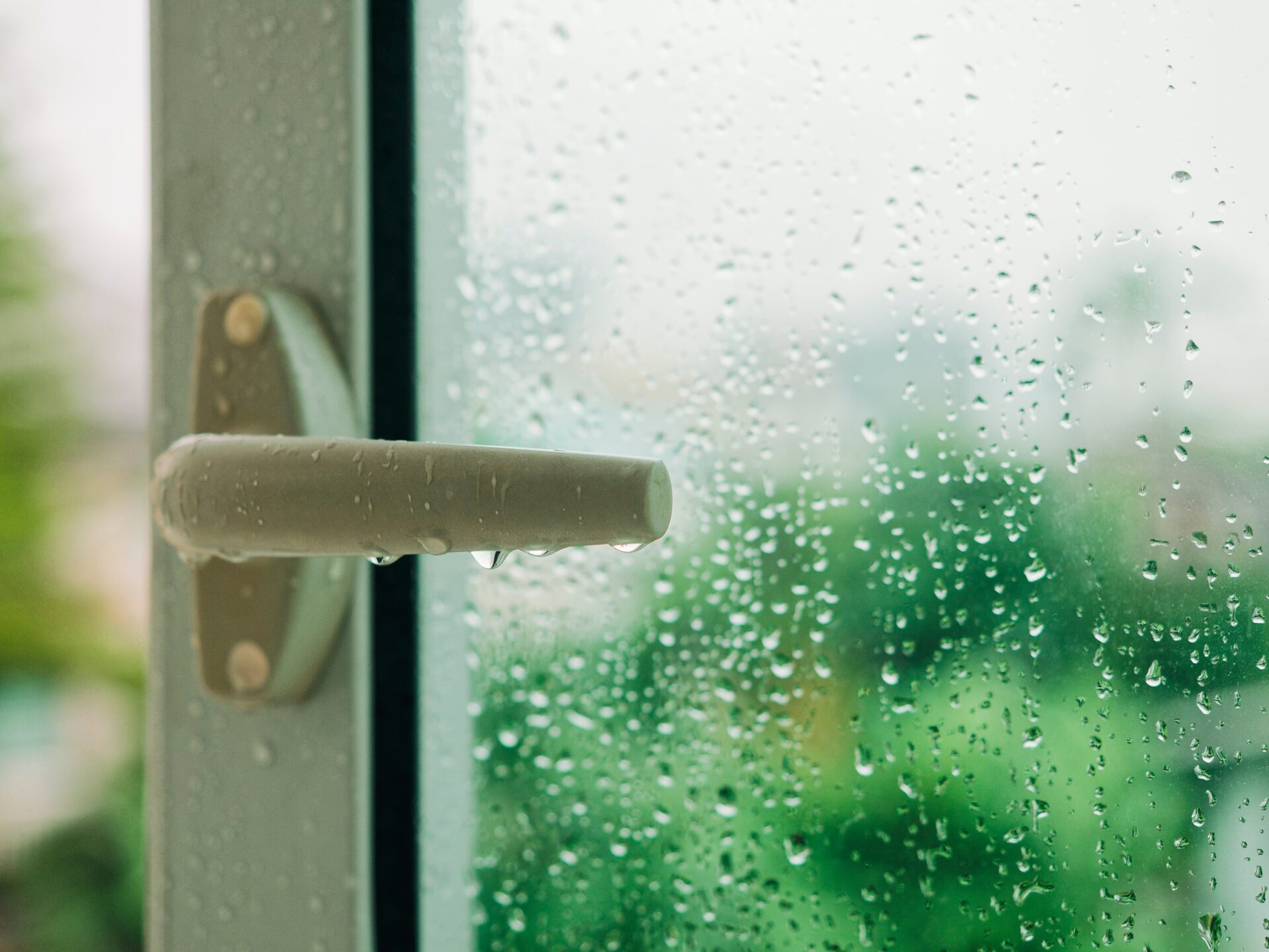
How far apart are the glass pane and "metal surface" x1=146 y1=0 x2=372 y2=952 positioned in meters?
0.04

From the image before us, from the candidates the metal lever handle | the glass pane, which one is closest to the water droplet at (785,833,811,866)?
the glass pane

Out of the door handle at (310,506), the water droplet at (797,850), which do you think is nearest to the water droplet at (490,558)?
the door handle at (310,506)

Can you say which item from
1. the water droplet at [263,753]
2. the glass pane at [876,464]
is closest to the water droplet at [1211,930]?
the glass pane at [876,464]

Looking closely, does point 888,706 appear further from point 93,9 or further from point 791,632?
point 93,9

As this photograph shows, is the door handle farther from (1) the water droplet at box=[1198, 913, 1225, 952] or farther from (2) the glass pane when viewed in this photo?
(1) the water droplet at box=[1198, 913, 1225, 952]

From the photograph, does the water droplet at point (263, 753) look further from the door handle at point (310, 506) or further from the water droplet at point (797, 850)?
the water droplet at point (797, 850)

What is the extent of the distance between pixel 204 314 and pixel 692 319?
156mm

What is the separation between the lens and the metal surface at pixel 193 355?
277 millimetres

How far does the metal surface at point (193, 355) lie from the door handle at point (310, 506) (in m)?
0.01

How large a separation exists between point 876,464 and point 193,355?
220 millimetres

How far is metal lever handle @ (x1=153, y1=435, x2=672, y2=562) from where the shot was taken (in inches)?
7.4

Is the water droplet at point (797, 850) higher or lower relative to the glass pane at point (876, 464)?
lower

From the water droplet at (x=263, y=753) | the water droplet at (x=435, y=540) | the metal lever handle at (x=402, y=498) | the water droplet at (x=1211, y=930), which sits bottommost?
the water droplet at (x=1211, y=930)

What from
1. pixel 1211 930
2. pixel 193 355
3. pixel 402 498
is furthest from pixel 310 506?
pixel 1211 930
